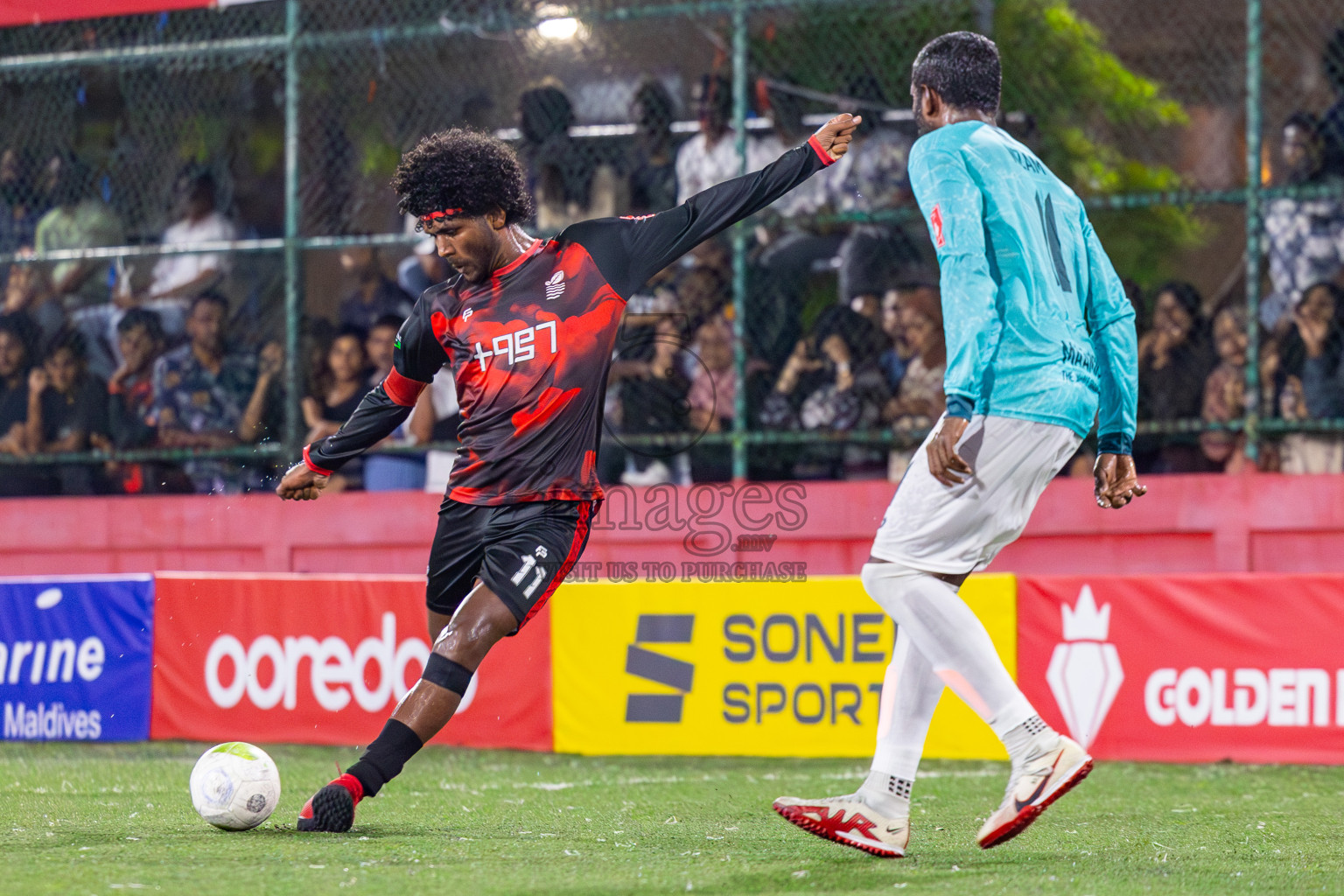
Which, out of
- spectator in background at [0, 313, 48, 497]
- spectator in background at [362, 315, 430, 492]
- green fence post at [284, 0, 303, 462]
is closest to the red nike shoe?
spectator in background at [362, 315, 430, 492]

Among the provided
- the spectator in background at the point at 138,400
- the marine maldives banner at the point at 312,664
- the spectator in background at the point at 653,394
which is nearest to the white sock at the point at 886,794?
the marine maldives banner at the point at 312,664

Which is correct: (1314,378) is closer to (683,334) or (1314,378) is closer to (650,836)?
(683,334)

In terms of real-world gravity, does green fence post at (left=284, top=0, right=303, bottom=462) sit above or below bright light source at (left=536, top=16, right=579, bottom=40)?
below

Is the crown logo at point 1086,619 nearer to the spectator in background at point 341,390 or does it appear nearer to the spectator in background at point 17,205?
the spectator in background at point 341,390

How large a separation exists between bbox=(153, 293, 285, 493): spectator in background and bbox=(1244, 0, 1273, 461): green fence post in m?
5.84

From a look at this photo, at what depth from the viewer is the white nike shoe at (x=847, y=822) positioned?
413 centimetres

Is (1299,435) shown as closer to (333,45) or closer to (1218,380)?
(1218,380)

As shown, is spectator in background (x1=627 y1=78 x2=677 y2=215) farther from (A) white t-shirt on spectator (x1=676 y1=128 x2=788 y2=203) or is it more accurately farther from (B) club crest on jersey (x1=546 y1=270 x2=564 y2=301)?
(B) club crest on jersey (x1=546 y1=270 x2=564 y2=301)

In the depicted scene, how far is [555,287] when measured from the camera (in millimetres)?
4957

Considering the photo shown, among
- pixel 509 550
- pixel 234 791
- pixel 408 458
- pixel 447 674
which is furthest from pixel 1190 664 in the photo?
pixel 408 458

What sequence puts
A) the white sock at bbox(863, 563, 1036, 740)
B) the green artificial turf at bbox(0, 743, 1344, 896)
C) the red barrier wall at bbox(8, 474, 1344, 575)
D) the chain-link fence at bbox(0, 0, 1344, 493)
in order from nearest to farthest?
the green artificial turf at bbox(0, 743, 1344, 896)
the white sock at bbox(863, 563, 1036, 740)
the red barrier wall at bbox(8, 474, 1344, 575)
the chain-link fence at bbox(0, 0, 1344, 493)

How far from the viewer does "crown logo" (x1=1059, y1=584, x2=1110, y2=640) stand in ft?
24.8

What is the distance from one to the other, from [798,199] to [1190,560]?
10.1ft

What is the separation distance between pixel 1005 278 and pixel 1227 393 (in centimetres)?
507
